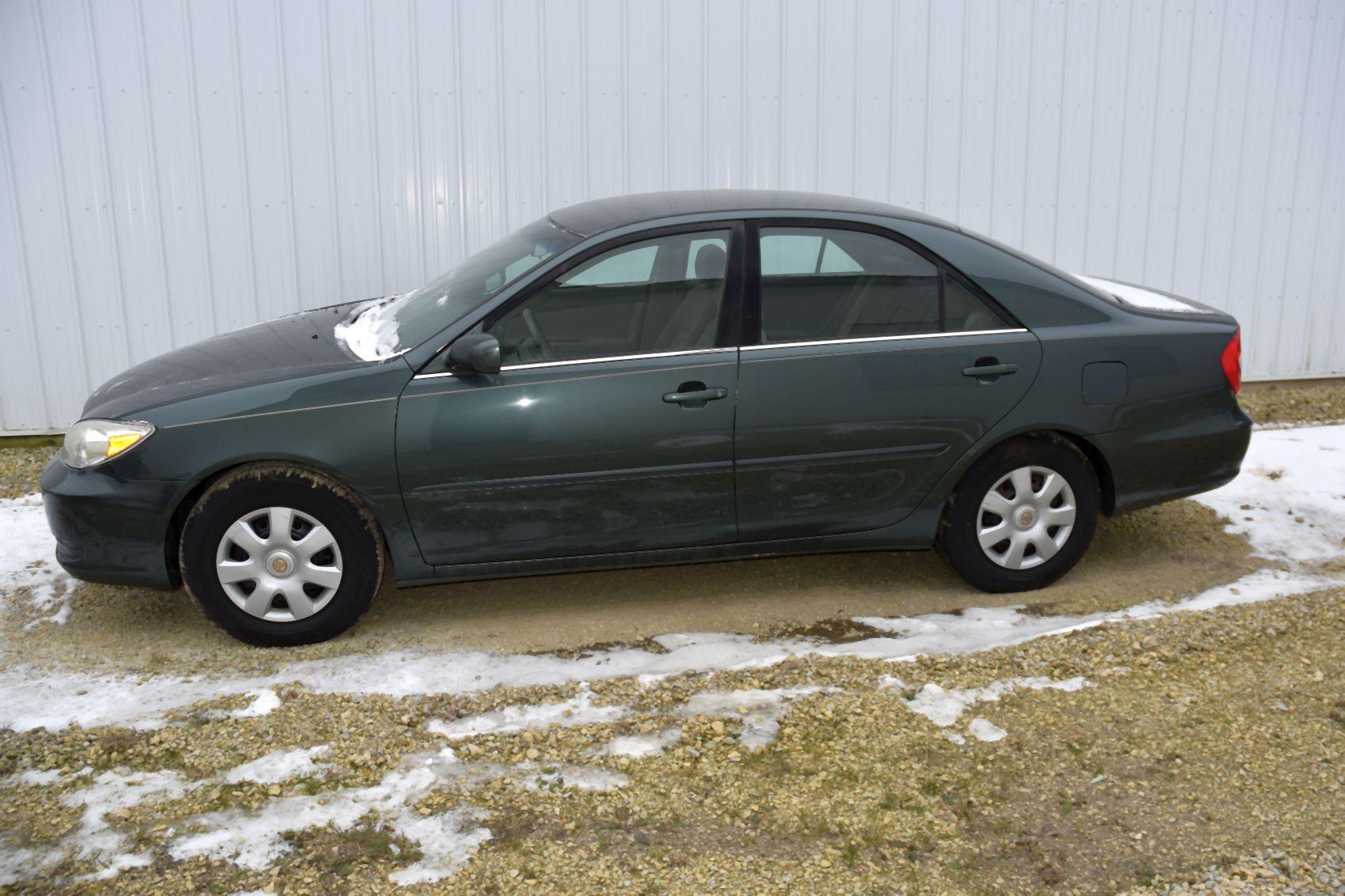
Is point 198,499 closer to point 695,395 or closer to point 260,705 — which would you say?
point 260,705

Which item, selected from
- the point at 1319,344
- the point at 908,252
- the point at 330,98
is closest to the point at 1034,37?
the point at 1319,344

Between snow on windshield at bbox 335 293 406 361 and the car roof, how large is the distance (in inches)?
33.1

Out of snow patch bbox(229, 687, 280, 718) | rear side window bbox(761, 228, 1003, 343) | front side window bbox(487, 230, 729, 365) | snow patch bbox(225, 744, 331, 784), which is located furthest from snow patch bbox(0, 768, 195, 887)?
rear side window bbox(761, 228, 1003, 343)

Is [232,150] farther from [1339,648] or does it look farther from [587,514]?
[1339,648]

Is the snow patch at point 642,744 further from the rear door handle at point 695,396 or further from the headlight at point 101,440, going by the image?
the headlight at point 101,440

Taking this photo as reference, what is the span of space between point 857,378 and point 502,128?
3.51 meters

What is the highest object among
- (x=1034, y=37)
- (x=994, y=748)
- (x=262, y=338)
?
(x=1034, y=37)

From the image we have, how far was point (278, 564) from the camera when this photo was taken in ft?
14.8

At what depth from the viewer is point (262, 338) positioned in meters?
5.11

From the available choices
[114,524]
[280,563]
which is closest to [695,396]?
[280,563]

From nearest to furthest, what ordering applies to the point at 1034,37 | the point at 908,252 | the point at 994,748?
the point at 994,748
the point at 908,252
the point at 1034,37

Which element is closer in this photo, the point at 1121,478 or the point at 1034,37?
the point at 1121,478

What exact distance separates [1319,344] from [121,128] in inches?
324

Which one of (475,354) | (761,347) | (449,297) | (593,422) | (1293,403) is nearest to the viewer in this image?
(475,354)
